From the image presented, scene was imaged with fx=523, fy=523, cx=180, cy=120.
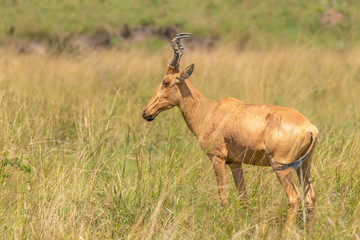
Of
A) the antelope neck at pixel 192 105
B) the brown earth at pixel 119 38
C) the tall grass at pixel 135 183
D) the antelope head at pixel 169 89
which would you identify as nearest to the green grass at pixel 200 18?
the brown earth at pixel 119 38

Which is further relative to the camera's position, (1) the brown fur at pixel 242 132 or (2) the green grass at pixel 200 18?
(2) the green grass at pixel 200 18

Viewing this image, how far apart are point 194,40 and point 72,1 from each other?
7040 millimetres

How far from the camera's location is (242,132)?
15.1 feet

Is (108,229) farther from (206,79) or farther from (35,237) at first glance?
(206,79)

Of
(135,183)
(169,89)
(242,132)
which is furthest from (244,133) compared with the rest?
(135,183)

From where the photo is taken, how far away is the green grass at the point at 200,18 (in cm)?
2075

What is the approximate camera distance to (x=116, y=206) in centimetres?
451

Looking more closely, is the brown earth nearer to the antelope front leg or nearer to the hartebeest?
the hartebeest

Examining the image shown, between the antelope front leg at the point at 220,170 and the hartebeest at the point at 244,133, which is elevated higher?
the hartebeest at the point at 244,133

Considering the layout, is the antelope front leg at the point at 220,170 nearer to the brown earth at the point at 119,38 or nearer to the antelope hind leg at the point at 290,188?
the antelope hind leg at the point at 290,188

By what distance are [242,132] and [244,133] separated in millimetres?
26

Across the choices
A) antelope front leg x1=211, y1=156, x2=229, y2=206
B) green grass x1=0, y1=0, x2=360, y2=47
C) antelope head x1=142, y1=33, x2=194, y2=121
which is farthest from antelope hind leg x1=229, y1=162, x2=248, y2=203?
green grass x1=0, y1=0, x2=360, y2=47

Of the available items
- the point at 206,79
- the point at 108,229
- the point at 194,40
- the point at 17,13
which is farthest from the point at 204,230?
the point at 17,13

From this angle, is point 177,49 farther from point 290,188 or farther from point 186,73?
point 290,188
